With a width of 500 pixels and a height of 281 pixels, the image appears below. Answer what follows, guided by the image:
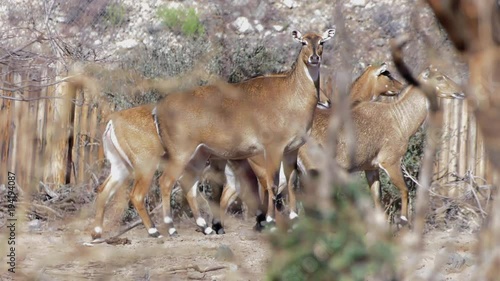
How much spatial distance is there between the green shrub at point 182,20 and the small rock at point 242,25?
0.77m

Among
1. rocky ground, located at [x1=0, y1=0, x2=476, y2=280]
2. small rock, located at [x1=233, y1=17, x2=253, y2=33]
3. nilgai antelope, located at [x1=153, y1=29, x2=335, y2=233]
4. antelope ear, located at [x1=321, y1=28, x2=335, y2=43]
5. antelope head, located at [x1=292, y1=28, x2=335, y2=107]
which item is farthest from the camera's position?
small rock, located at [x1=233, y1=17, x2=253, y2=33]

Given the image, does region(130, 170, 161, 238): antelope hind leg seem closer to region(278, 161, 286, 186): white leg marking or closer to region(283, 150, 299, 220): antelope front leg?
region(283, 150, 299, 220): antelope front leg

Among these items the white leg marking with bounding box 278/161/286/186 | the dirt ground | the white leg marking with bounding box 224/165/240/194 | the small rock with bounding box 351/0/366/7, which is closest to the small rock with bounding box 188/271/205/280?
the dirt ground

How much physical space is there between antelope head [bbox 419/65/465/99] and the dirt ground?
70.9 inches

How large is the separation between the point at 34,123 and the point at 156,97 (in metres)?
1.65

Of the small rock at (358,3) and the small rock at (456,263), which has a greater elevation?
the small rock at (456,263)

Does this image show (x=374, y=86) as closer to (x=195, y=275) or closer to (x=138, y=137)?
(x=138, y=137)

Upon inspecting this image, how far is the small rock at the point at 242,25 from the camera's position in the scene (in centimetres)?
2023

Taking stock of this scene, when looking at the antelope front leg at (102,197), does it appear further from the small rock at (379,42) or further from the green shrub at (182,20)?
the small rock at (379,42)

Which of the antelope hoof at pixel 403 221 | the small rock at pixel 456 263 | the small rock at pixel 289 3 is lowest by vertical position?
the antelope hoof at pixel 403 221

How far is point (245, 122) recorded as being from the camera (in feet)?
36.2

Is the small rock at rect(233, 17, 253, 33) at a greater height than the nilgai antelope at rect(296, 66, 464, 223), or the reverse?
the nilgai antelope at rect(296, 66, 464, 223)

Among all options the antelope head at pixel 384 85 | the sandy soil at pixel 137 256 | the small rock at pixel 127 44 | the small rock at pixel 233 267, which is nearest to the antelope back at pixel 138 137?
the sandy soil at pixel 137 256

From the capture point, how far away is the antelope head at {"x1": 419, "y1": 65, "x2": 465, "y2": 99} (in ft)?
39.0
